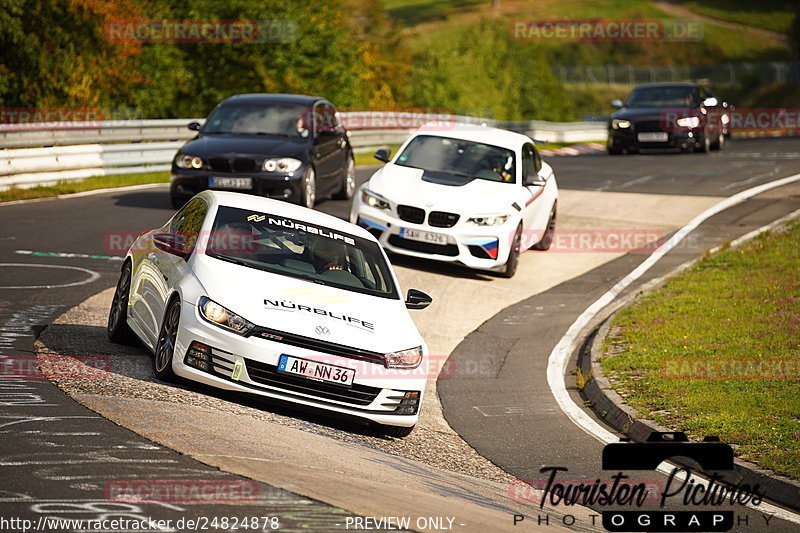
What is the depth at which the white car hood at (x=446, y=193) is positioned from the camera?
48.8ft

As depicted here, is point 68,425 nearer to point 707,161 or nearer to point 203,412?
point 203,412

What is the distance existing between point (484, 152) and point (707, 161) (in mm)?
14400

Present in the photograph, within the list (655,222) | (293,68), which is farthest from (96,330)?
(293,68)

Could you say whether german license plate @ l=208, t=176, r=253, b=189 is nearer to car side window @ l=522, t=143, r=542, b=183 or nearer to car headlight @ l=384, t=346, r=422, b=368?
car side window @ l=522, t=143, r=542, b=183

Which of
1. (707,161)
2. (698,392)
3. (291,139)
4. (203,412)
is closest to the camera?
(203,412)

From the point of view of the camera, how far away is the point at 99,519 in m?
5.34

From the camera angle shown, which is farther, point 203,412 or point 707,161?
point 707,161

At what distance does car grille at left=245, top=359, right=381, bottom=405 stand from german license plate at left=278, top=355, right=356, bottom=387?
3 centimetres

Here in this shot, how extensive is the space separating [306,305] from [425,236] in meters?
6.49

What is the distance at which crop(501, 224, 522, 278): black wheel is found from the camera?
15.2 m

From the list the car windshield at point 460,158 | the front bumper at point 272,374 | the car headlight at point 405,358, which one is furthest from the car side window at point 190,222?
the car windshield at point 460,158

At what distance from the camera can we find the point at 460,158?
16.1 metres

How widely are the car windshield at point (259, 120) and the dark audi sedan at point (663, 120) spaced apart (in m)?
13.7

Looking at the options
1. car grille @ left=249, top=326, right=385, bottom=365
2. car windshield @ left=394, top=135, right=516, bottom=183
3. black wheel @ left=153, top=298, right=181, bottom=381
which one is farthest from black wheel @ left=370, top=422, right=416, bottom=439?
car windshield @ left=394, top=135, right=516, bottom=183
